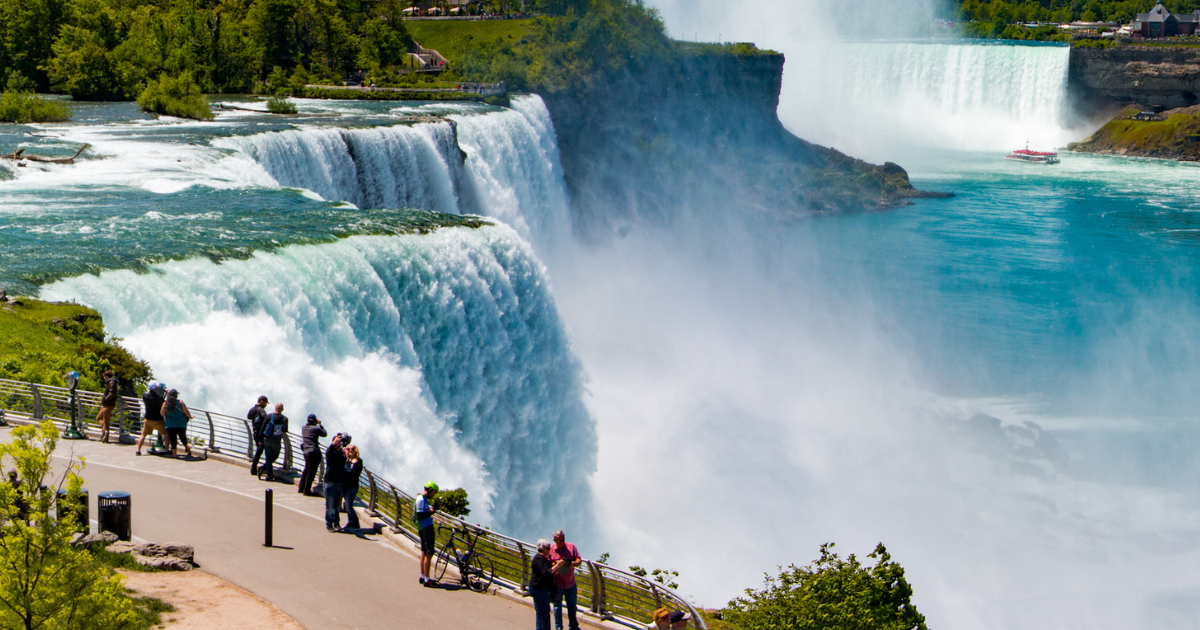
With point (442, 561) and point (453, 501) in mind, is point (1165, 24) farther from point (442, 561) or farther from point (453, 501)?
point (442, 561)

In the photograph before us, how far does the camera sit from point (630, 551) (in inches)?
1046

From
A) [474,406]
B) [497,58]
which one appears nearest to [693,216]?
[497,58]

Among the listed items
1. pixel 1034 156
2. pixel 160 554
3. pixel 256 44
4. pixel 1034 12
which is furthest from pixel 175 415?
pixel 1034 12

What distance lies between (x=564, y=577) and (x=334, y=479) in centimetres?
393

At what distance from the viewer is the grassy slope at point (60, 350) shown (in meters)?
17.4

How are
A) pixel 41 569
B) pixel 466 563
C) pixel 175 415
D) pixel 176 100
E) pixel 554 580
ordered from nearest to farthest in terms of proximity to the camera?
pixel 41 569, pixel 554 580, pixel 466 563, pixel 175 415, pixel 176 100

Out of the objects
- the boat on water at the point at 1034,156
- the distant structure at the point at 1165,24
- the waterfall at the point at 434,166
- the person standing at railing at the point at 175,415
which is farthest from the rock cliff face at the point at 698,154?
the distant structure at the point at 1165,24

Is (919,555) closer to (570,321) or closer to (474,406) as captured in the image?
(474,406)

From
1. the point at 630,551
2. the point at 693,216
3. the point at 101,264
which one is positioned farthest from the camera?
the point at 693,216

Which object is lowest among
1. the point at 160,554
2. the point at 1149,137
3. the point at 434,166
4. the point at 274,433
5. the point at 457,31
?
the point at 160,554

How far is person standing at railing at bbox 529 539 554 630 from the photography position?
36.1 ft

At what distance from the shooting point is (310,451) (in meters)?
14.6

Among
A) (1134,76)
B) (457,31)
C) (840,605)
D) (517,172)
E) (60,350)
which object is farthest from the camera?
(1134,76)

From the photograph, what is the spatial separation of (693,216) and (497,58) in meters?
15.2
